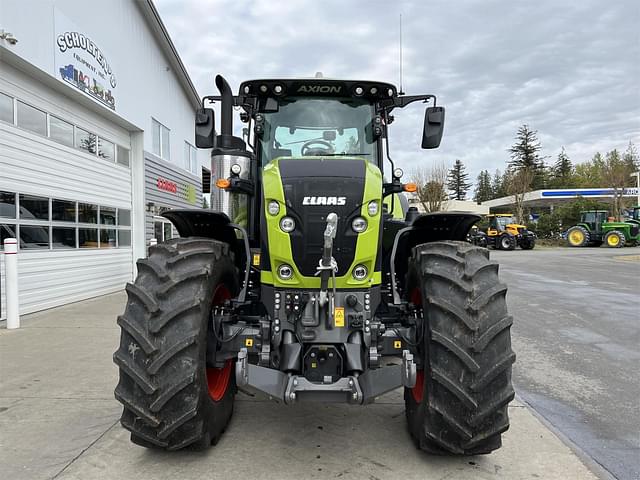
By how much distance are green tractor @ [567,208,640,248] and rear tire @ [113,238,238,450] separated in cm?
3388

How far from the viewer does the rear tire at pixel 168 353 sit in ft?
8.67

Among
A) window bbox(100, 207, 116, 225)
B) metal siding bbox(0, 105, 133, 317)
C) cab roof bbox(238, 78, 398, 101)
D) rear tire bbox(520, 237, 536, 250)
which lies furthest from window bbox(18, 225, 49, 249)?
rear tire bbox(520, 237, 536, 250)

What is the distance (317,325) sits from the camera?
9.47 ft

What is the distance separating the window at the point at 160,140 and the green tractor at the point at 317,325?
1171 centimetres

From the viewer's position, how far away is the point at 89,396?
166 inches

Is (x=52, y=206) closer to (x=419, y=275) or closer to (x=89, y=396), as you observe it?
(x=89, y=396)

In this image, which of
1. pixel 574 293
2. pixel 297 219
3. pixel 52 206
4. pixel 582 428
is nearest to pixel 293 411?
pixel 297 219

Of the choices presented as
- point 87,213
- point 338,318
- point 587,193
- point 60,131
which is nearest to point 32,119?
point 60,131

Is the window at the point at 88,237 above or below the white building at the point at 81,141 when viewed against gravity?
below

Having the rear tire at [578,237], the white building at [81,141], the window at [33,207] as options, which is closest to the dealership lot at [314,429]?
the window at [33,207]

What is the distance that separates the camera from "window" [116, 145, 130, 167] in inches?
476

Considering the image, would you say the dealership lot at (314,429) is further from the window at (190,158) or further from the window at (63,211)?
the window at (190,158)

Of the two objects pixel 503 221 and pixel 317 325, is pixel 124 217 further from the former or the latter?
pixel 503 221

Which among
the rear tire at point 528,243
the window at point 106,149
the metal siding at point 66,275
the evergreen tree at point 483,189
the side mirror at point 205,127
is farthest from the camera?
the evergreen tree at point 483,189
